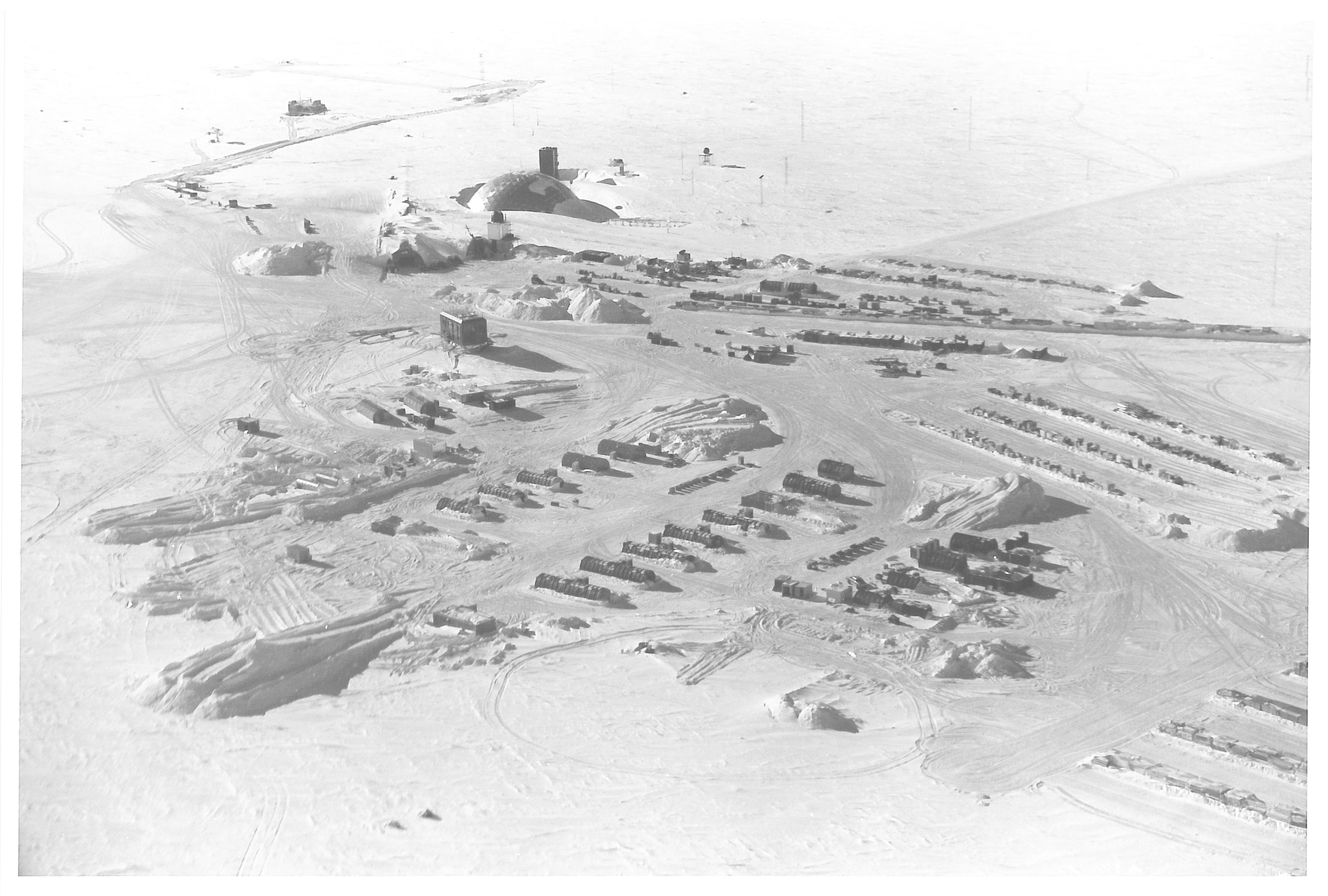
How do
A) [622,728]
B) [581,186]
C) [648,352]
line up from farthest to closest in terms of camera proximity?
1. [581,186]
2. [648,352]
3. [622,728]

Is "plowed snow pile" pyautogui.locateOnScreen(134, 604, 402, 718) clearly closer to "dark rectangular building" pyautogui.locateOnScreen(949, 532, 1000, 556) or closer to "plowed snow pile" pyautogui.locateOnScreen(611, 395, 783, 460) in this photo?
"plowed snow pile" pyautogui.locateOnScreen(611, 395, 783, 460)

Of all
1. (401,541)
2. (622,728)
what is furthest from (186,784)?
(401,541)

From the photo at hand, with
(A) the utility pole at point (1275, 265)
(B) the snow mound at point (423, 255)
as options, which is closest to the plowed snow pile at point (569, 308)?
(B) the snow mound at point (423, 255)

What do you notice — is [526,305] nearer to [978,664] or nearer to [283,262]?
[283,262]

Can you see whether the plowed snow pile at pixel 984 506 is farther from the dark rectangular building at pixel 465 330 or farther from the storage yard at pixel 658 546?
the dark rectangular building at pixel 465 330

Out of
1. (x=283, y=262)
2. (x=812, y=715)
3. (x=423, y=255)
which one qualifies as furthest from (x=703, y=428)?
(x=283, y=262)

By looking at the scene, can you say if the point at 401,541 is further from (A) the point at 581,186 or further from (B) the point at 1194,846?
(A) the point at 581,186
